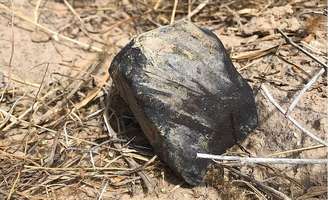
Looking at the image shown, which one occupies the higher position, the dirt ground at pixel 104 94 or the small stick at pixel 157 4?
the small stick at pixel 157 4

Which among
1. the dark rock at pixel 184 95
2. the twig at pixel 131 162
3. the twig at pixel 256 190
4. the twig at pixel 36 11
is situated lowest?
the twig at pixel 256 190

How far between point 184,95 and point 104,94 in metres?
0.53

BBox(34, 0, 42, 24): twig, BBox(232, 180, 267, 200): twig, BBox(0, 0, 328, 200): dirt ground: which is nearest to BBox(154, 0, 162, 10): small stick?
BBox(0, 0, 328, 200): dirt ground

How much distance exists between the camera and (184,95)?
7.06 ft

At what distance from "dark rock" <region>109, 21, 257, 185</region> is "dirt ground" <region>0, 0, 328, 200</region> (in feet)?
0.32

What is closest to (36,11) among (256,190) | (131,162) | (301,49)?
(131,162)

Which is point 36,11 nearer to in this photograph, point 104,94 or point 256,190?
point 104,94

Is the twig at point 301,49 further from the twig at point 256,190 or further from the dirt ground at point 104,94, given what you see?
the twig at point 256,190

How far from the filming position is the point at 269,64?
2.51m

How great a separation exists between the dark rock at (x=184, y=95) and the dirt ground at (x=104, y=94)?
10 centimetres

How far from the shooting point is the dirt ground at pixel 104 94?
7.13ft

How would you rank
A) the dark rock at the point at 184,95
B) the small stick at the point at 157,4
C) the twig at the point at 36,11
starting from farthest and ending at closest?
1. the small stick at the point at 157,4
2. the twig at the point at 36,11
3. the dark rock at the point at 184,95

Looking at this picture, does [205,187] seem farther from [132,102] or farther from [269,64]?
[269,64]

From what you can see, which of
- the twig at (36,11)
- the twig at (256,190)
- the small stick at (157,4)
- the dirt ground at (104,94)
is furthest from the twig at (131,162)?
the small stick at (157,4)
